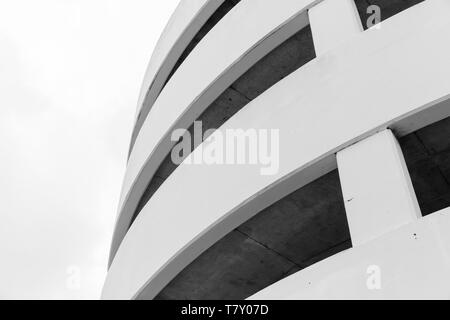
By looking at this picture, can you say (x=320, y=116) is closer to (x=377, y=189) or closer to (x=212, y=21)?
(x=377, y=189)

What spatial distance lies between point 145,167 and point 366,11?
16.4 ft

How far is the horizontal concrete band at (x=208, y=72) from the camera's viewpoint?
7.48 metres

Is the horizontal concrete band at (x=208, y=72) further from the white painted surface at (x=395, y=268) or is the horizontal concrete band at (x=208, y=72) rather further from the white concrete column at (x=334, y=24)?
the white painted surface at (x=395, y=268)

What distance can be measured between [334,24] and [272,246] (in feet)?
9.95

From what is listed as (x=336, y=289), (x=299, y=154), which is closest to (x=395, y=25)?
(x=299, y=154)

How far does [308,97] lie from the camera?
18.8 feet

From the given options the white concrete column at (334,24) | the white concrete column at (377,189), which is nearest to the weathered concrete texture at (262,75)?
the white concrete column at (334,24)

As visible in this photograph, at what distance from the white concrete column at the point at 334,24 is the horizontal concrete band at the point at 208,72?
44 centimetres

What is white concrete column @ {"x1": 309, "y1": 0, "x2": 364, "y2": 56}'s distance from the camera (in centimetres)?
592

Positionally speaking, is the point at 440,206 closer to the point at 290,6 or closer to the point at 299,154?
the point at 299,154

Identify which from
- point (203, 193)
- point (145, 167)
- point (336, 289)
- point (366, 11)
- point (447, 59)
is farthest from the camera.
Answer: point (145, 167)

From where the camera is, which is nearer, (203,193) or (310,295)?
(310,295)

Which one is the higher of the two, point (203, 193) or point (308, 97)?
point (308, 97)

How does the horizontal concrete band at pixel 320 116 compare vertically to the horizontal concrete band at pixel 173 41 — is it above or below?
below
